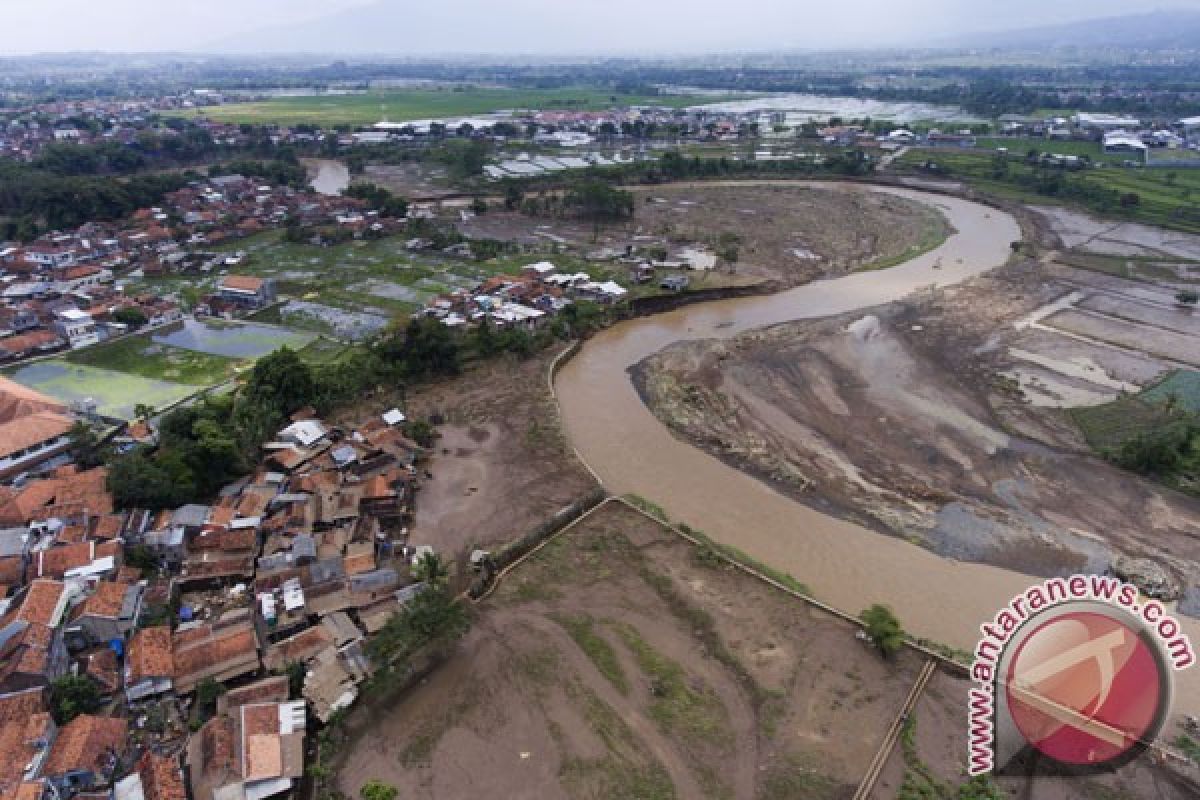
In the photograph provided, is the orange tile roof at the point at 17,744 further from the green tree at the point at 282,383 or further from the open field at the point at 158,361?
the open field at the point at 158,361

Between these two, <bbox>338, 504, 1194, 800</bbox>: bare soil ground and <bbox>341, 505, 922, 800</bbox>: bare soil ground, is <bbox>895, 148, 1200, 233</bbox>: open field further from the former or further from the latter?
<bbox>341, 505, 922, 800</bbox>: bare soil ground

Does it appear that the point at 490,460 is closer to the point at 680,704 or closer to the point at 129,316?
the point at 680,704

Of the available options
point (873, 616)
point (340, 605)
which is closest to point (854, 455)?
point (873, 616)

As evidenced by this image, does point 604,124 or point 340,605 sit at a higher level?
point 604,124

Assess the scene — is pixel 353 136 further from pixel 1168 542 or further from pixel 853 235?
pixel 1168 542

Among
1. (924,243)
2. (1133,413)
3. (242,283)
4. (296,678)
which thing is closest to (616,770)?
(296,678)

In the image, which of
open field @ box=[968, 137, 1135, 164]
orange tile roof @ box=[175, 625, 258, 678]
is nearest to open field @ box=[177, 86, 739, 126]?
open field @ box=[968, 137, 1135, 164]
